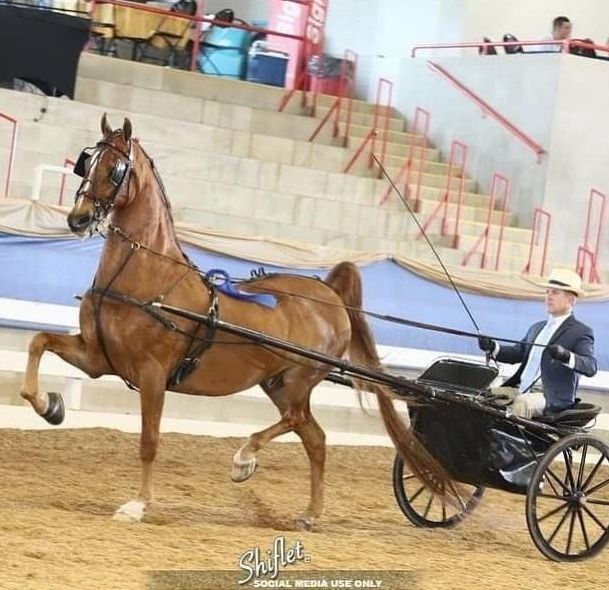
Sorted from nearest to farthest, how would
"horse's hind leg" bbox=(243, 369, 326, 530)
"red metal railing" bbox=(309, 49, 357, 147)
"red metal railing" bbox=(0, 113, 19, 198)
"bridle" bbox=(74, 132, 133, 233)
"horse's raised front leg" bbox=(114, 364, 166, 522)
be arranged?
"bridle" bbox=(74, 132, 133, 233), "horse's raised front leg" bbox=(114, 364, 166, 522), "horse's hind leg" bbox=(243, 369, 326, 530), "red metal railing" bbox=(0, 113, 19, 198), "red metal railing" bbox=(309, 49, 357, 147)

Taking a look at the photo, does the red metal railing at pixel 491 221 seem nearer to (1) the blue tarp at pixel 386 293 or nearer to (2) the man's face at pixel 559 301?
(1) the blue tarp at pixel 386 293

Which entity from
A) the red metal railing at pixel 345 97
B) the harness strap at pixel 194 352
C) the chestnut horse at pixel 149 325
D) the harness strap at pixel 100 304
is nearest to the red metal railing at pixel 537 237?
the red metal railing at pixel 345 97

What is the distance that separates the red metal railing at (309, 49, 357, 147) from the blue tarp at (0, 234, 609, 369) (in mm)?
5017

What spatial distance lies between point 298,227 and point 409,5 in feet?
18.6

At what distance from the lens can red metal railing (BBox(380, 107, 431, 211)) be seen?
15.6 metres

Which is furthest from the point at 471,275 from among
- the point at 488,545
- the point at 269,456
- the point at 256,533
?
the point at 256,533

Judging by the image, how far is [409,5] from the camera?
61.9 ft

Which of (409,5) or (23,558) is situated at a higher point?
(409,5)

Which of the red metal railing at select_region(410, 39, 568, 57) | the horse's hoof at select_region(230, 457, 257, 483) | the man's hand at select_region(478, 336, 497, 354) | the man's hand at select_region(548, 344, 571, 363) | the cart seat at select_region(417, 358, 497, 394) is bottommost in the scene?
the horse's hoof at select_region(230, 457, 257, 483)

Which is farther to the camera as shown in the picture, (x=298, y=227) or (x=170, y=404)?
(x=298, y=227)

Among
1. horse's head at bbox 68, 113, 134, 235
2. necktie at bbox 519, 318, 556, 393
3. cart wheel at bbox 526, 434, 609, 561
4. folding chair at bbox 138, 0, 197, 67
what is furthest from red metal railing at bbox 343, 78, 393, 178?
horse's head at bbox 68, 113, 134, 235

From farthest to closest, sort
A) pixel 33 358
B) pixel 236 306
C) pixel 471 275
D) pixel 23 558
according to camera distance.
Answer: pixel 471 275 → pixel 236 306 → pixel 33 358 → pixel 23 558

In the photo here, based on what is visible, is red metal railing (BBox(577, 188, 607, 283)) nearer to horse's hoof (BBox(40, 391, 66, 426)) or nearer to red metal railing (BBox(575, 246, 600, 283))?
red metal railing (BBox(575, 246, 600, 283))

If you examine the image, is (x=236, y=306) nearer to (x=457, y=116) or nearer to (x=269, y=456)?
(x=269, y=456)
